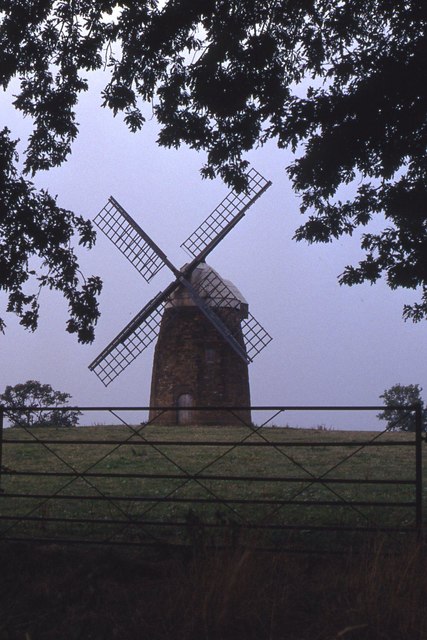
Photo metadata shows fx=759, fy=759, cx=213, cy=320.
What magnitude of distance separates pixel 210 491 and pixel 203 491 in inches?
224

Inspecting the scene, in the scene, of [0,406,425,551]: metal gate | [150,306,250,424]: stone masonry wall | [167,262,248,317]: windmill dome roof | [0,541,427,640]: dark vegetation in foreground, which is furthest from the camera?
[150,306,250,424]: stone masonry wall

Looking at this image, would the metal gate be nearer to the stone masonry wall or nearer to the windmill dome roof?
the stone masonry wall

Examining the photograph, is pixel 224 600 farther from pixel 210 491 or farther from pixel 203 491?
pixel 203 491

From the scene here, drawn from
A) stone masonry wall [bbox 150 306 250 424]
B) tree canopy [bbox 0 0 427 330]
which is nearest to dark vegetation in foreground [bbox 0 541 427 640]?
tree canopy [bbox 0 0 427 330]

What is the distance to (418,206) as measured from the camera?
1373cm

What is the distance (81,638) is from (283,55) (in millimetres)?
11029

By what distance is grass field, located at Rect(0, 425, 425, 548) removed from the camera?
9.05 metres

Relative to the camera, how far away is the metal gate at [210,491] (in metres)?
8.93

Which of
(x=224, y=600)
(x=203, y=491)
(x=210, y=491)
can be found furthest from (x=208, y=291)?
(x=224, y=600)

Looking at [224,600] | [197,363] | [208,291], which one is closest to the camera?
[224,600]

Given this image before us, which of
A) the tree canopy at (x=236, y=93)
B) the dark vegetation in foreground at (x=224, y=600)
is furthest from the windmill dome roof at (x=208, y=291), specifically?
the dark vegetation in foreground at (x=224, y=600)

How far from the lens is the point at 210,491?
34.3 feet

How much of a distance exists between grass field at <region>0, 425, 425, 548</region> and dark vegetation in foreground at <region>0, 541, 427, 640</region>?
526mm

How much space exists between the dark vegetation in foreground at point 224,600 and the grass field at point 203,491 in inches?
20.7
